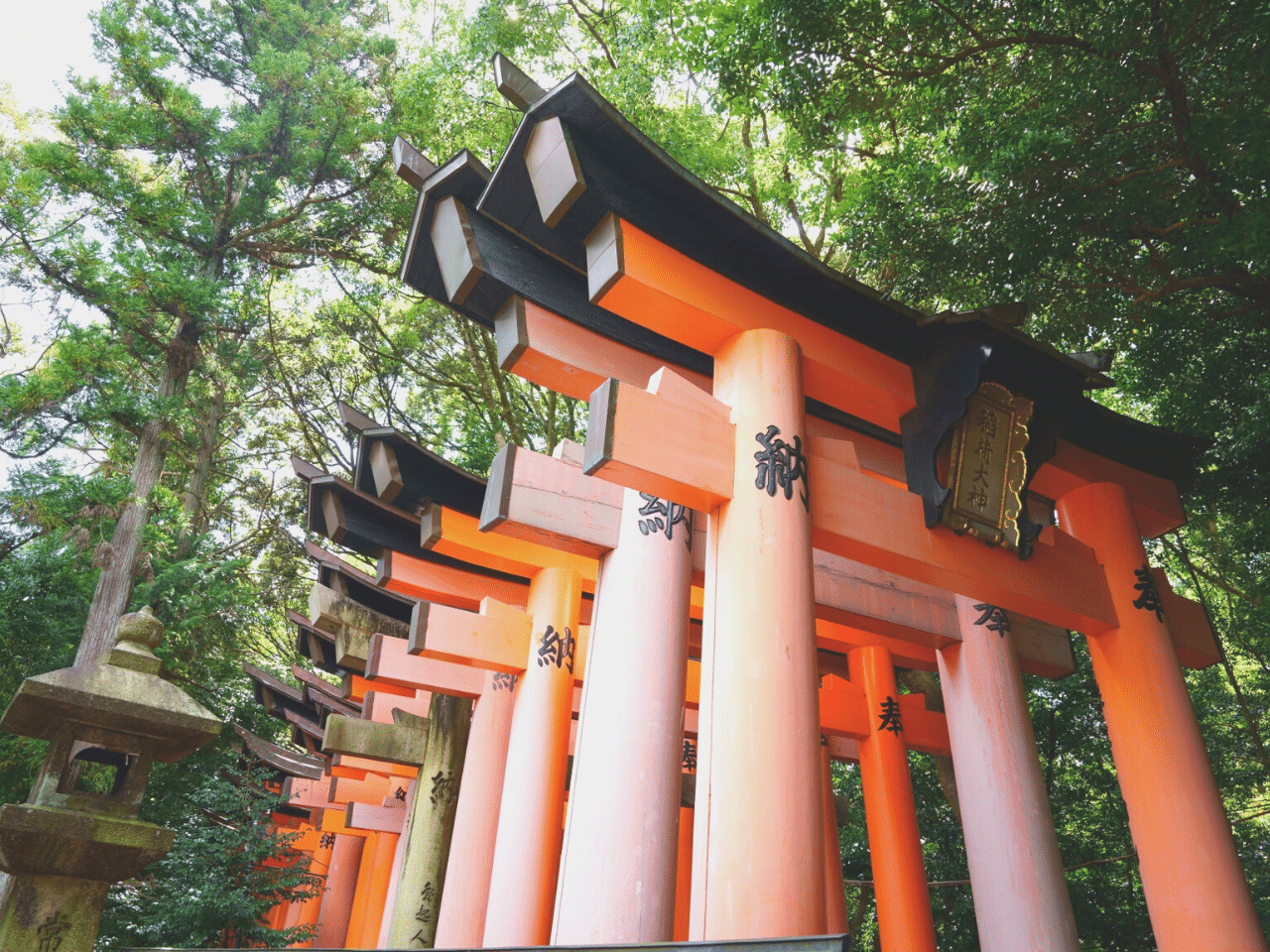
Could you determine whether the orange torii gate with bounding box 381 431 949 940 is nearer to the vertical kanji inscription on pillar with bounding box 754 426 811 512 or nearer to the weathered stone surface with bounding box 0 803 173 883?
the vertical kanji inscription on pillar with bounding box 754 426 811 512

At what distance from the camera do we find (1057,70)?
21.3ft

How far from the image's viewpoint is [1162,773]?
4.97 m

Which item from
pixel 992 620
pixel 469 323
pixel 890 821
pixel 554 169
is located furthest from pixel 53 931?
pixel 469 323

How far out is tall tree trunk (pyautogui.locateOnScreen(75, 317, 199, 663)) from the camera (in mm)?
11555

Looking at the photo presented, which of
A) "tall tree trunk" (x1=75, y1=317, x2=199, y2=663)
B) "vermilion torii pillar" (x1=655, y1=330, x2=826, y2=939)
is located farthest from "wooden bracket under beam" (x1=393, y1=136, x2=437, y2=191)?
"tall tree trunk" (x1=75, y1=317, x2=199, y2=663)

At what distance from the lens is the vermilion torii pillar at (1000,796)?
5035mm

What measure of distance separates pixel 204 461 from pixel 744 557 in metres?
16.2

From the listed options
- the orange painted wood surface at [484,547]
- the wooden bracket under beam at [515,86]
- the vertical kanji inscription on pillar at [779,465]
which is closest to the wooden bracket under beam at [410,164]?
the wooden bracket under beam at [515,86]

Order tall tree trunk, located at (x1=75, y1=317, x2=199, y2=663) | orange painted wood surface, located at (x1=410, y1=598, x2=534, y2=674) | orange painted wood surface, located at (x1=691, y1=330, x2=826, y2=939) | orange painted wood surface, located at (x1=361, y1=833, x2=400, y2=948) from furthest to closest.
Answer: orange painted wood surface, located at (x1=361, y1=833, x2=400, y2=948), tall tree trunk, located at (x1=75, y1=317, x2=199, y2=663), orange painted wood surface, located at (x1=410, y1=598, x2=534, y2=674), orange painted wood surface, located at (x1=691, y1=330, x2=826, y2=939)

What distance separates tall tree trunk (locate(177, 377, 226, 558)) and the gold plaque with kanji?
49.9 feet

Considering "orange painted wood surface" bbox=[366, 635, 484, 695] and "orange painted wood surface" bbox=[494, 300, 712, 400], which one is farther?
"orange painted wood surface" bbox=[366, 635, 484, 695]

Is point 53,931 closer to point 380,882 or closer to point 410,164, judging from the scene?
point 410,164

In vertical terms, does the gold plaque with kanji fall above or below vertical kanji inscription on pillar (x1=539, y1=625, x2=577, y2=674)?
above

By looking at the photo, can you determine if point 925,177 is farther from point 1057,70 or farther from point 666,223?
point 666,223
